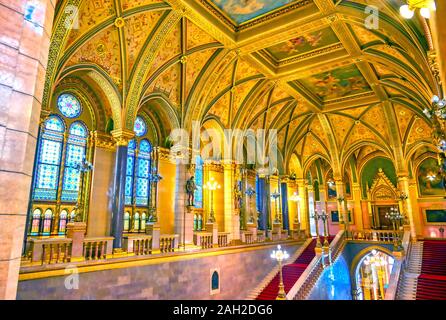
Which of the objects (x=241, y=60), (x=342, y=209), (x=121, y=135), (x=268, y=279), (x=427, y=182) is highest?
(x=241, y=60)

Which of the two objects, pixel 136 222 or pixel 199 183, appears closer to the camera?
pixel 136 222

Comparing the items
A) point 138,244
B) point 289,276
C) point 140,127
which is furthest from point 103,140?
point 289,276

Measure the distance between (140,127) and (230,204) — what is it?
5855 mm

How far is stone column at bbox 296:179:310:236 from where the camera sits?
21812 mm

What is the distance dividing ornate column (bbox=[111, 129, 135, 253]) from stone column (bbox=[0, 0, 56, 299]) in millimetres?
7293

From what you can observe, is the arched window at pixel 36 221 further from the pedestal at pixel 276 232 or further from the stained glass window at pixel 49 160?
the pedestal at pixel 276 232

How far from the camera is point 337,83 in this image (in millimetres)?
15781

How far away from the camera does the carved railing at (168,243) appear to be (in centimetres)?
1078

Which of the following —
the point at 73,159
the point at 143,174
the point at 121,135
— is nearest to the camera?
the point at 121,135

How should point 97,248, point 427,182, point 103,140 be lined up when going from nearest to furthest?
point 97,248 → point 103,140 → point 427,182

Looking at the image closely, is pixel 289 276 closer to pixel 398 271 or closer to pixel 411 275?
pixel 398 271

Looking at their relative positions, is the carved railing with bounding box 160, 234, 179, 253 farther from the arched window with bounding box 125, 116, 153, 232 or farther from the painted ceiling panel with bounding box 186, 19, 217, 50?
the painted ceiling panel with bounding box 186, 19, 217, 50

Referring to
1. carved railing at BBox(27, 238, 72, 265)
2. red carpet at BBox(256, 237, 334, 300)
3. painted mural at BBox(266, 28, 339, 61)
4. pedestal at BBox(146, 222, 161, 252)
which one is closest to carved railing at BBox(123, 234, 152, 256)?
pedestal at BBox(146, 222, 161, 252)
